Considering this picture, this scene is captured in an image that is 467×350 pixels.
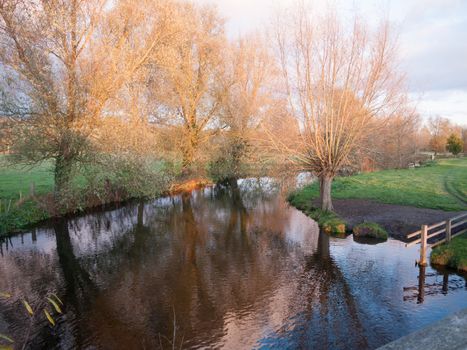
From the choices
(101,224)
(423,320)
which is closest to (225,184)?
(101,224)

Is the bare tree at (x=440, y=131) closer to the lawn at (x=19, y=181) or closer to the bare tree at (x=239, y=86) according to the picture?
the bare tree at (x=239, y=86)

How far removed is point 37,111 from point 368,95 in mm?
17700

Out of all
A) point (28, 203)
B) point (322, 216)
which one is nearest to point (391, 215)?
point (322, 216)

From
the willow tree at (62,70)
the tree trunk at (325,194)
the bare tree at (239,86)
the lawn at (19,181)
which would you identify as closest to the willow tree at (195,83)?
the bare tree at (239,86)

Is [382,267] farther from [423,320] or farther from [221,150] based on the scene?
[221,150]

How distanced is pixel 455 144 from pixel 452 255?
53.9m

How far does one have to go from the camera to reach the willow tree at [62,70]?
1717 centimetres

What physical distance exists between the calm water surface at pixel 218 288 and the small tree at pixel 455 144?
169 feet

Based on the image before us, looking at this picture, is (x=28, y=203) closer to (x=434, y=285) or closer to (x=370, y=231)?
(x=370, y=231)

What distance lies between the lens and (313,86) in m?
17.8

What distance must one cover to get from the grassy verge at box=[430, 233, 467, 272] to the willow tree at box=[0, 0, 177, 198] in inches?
720

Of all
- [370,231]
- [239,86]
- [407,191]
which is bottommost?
[370,231]

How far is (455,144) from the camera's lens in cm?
5659

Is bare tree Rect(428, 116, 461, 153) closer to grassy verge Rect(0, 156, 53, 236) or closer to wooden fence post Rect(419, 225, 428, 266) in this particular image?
wooden fence post Rect(419, 225, 428, 266)
